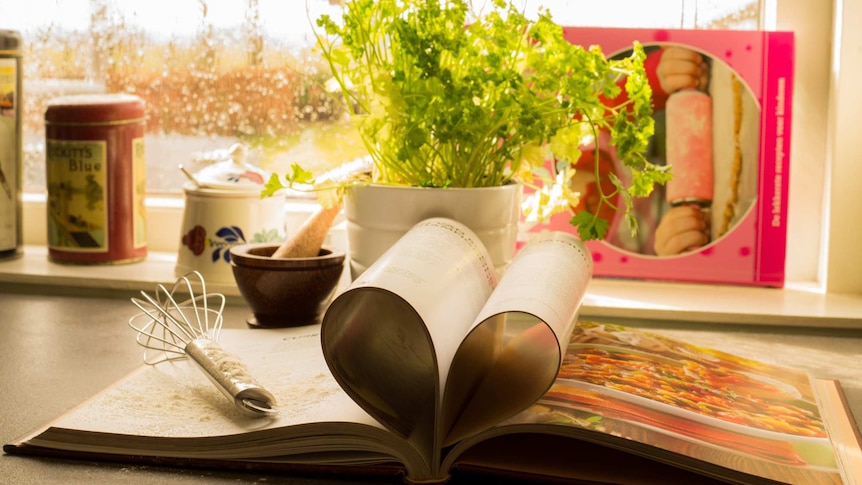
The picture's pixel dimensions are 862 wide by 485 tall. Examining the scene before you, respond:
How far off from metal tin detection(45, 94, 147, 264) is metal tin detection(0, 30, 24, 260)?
0.07 m

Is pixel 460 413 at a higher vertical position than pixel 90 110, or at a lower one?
lower

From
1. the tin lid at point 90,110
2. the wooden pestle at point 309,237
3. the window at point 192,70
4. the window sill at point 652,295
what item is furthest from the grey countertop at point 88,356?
the window at point 192,70

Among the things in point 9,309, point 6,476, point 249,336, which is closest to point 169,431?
point 6,476

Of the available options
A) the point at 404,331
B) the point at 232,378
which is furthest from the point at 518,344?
the point at 232,378

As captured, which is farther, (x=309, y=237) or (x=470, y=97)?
Answer: (x=309, y=237)

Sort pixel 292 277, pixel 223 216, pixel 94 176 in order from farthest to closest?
1. pixel 94 176
2. pixel 223 216
3. pixel 292 277

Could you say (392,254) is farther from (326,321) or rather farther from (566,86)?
(566,86)

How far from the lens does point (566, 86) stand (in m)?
0.80

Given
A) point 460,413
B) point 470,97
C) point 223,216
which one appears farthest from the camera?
point 223,216

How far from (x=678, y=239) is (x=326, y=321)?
707 mm

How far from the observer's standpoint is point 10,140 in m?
1.28

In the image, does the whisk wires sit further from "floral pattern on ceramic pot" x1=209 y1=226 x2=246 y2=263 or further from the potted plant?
the potted plant

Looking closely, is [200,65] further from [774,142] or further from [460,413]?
[460,413]

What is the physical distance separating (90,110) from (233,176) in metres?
0.23
